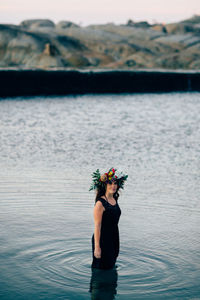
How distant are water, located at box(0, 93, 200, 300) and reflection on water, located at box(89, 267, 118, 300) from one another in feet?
0.04

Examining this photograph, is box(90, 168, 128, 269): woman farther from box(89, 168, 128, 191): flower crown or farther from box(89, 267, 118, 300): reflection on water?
box(89, 267, 118, 300): reflection on water

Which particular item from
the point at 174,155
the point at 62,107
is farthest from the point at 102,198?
the point at 62,107

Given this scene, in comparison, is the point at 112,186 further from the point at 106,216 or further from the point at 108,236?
the point at 108,236

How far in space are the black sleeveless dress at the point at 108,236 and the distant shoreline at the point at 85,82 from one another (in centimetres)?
4257

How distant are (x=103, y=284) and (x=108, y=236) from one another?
2.04ft

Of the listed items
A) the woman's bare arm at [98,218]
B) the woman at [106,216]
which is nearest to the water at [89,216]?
the woman at [106,216]

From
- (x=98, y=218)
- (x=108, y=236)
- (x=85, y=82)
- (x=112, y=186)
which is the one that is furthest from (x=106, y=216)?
(x=85, y=82)

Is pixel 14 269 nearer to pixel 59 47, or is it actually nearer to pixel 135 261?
pixel 135 261

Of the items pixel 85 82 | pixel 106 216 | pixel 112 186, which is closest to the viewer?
pixel 112 186

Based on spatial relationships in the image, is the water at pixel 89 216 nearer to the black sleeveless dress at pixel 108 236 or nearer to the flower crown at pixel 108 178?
the black sleeveless dress at pixel 108 236

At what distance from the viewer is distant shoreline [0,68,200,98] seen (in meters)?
52.0

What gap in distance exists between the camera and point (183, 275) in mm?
8141

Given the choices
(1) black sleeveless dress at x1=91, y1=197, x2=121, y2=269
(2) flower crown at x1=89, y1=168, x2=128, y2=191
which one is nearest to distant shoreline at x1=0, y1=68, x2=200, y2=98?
(1) black sleeveless dress at x1=91, y1=197, x2=121, y2=269

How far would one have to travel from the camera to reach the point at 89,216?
1119cm
